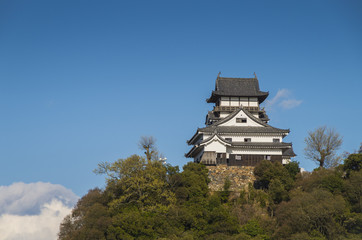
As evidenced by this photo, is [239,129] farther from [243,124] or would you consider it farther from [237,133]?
[243,124]

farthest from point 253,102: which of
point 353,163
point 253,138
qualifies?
point 353,163

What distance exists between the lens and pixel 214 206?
135 ft

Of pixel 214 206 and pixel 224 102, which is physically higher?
pixel 224 102

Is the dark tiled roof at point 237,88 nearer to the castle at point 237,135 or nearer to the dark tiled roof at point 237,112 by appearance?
the castle at point 237,135

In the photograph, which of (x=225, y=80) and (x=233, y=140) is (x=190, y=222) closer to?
(x=233, y=140)

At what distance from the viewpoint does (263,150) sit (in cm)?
4975

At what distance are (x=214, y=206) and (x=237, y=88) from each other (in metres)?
19.5

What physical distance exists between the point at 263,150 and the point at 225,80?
456 inches

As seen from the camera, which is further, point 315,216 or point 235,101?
point 235,101

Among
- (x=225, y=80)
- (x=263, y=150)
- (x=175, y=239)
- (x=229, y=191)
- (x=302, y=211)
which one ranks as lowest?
(x=175, y=239)

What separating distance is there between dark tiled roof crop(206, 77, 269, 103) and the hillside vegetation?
1173 centimetres

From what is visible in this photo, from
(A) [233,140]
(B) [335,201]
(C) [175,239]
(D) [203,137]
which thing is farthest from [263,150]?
(C) [175,239]

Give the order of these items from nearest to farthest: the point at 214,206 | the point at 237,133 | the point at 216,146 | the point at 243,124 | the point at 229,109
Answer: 1. the point at 214,206
2. the point at 216,146
3. the point at 237,133
4. the point at 243,124
5. the point at 229,109

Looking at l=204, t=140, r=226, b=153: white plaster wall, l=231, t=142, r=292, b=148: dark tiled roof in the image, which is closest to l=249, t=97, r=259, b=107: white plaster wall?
l=231, t=142, r=292, b=148: dark tiled roof
